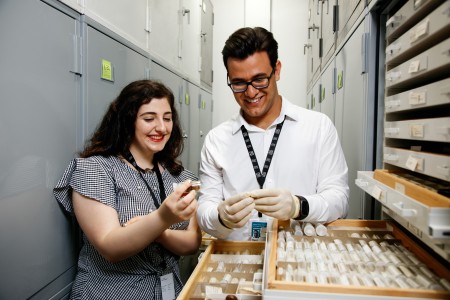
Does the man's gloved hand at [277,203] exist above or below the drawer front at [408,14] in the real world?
below

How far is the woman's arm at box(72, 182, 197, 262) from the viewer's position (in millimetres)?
1312

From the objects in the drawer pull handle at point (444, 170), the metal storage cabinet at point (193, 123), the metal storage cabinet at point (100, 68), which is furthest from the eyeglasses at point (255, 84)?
the metal storage cabinet at point (193, 123)

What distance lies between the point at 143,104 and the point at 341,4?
162 cm

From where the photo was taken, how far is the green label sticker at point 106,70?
1878 millimetres

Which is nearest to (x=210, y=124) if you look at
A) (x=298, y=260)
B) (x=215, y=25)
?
(x=215, y=25)

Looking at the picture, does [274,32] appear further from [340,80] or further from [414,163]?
[414,163]

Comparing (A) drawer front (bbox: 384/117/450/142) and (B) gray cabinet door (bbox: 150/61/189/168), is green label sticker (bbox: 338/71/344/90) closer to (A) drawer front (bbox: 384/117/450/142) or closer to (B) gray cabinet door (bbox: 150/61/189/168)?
(A) drawer front (bbox: 384/117/450/142)

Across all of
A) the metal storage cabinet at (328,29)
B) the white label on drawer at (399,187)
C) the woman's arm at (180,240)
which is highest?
the metal storage cabinet at (328,29)

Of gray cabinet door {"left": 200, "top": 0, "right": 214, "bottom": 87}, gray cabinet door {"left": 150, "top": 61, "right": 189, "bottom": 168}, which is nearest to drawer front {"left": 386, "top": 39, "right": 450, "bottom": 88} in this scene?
gray cabinet door {"left": 150, "top": 61, "right": 189, "bottom": 168}

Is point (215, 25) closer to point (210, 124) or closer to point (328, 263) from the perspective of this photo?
point (210, 124)

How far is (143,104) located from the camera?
172cm

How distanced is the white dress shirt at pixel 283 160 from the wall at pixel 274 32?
148 inches

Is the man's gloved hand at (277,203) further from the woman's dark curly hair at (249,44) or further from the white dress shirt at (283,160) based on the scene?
the woman's dark curly hair at (249,44)

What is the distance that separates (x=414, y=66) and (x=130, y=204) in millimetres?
1216
